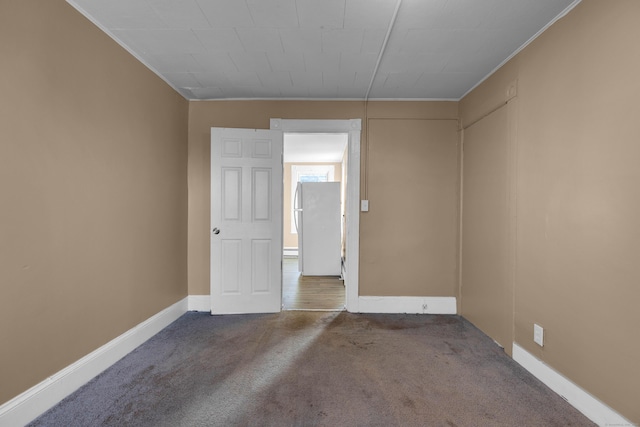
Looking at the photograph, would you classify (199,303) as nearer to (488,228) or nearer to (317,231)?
(317,231)

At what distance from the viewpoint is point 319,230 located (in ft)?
17.4

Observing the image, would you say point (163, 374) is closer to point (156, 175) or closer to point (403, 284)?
point (156, 175)

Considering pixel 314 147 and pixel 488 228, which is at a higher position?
pixel 314 147

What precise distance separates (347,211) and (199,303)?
1.92m

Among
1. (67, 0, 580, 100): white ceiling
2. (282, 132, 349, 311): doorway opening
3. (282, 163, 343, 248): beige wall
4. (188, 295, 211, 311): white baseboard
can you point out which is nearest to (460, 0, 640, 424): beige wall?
(67, 0, 580, 100): white ceiling

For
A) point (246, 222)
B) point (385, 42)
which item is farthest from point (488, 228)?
point (246, 222)

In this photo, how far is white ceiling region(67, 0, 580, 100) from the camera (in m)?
1.85

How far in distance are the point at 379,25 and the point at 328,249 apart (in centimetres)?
374

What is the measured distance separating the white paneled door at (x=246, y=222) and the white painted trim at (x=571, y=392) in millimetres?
2246

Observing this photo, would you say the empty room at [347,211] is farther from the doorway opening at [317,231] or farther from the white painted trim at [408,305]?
the doorway opening at [317,231]

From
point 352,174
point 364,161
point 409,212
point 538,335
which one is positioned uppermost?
point 364,161

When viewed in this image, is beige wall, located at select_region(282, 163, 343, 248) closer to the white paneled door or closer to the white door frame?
the white paneled door

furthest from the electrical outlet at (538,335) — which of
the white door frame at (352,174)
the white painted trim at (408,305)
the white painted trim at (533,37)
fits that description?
the white painted trim at (533,37)

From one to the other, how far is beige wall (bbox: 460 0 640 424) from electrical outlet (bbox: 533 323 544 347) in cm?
4
